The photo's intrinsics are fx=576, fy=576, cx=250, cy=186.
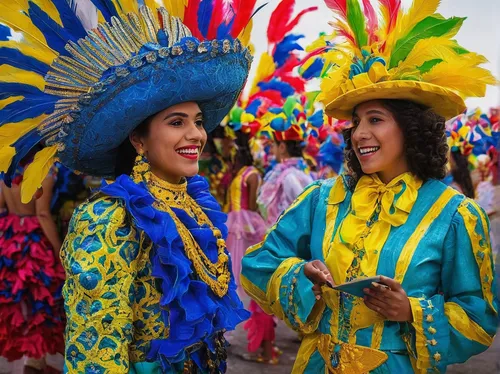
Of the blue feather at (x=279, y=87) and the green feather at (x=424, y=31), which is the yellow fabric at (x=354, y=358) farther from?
the blue feather at (x=279, y=87)

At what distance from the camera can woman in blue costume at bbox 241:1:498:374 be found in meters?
2.30

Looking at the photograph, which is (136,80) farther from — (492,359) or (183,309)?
(492,359)

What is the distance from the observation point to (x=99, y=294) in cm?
195

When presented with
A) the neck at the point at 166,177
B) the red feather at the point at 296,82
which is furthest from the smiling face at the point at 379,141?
the red feather at the point at 296,82

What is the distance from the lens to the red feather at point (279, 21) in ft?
11.2

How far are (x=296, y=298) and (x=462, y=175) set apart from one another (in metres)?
5.16

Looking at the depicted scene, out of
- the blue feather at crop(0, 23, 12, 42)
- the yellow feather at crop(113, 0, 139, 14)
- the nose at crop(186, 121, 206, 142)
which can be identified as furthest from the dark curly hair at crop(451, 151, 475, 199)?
the blue feather at crop(0, 23, 12, 42)

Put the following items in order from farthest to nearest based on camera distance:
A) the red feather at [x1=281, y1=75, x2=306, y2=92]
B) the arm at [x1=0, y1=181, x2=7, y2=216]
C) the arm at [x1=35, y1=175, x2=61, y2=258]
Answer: the red feather at [x1=281, y1=75, x2=306, y2=92]
the arm at [x1=0, y1=181, x2=7, y2=216]
the arm at [x1=35, y1=175, x2=61, y2=258]

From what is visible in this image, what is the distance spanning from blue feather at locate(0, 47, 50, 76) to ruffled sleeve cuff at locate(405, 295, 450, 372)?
5.56 ft

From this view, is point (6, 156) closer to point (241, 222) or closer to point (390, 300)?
point (390, 300)

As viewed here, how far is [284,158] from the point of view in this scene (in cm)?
673

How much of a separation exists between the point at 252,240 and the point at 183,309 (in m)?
4.50

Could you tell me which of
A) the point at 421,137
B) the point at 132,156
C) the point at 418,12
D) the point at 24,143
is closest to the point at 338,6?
the point at 418,12

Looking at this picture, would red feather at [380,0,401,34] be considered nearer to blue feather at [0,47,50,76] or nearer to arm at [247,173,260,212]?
blue feather at [0,47,50,76]
